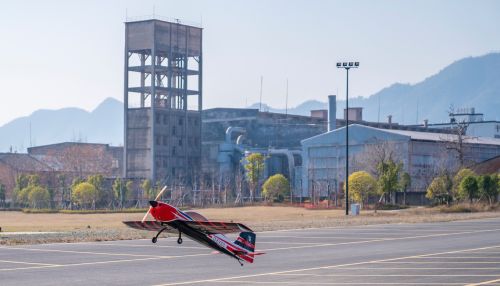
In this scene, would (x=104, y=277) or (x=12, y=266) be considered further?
(x=12, y=266)

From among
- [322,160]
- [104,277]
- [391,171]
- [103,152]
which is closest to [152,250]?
[104,277]

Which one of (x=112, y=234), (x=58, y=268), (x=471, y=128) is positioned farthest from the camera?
(x=471, y=128)

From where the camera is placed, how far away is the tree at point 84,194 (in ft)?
368

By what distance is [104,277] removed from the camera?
30.3 meters

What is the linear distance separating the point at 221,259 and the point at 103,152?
457 feet

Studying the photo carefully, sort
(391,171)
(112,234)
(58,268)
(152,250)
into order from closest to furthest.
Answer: (58,268) → (152,250) → (112,234) → (391,171)

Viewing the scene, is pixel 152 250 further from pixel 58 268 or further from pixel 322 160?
pixel 322 160

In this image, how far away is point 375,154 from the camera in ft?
387

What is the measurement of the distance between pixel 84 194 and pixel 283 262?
261 ft

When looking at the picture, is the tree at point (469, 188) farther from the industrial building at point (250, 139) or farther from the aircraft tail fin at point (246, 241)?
the aircraft tail fin at point (246, 241)

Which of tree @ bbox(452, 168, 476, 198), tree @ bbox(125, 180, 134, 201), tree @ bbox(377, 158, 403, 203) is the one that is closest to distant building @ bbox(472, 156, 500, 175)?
tree @ bbox(452, 168, 476, 198)

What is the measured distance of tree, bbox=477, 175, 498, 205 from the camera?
91681mm

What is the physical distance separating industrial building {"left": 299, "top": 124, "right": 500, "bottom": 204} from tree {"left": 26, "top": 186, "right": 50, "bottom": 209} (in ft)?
108

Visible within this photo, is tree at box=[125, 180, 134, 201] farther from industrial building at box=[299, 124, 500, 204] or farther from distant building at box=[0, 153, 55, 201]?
industrial building at box=[299, 124, 500, 204]
